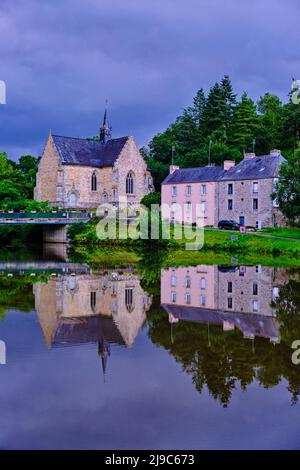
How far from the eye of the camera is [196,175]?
67.1 metres

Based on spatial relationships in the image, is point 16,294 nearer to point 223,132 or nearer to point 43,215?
point 43,215

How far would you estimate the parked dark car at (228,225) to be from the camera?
2320 inches

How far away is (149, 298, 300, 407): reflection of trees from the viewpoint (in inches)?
478

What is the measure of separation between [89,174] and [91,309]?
55970 mm

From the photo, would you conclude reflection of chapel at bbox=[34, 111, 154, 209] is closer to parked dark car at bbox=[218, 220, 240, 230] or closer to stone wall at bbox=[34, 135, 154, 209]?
stone wall at bbox=[34, 135, 154, 209]

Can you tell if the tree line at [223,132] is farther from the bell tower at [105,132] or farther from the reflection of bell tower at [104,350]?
the reflection of bell tower at [104,350]

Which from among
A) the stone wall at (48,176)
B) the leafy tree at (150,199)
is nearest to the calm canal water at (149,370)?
the leafy tree at (150,199)

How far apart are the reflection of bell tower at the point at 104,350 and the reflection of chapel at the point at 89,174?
5831 cm

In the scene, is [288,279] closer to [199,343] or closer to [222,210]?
[199,343]

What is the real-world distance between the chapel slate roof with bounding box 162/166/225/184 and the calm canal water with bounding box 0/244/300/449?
40.7 m

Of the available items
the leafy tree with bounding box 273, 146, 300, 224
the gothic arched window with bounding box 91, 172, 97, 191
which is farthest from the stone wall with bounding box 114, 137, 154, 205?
the leafy tree with bounding box 273, 146, 300, 224

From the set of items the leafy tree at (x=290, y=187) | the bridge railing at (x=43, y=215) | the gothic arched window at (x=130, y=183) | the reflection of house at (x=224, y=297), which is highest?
the gothic arched window at (x=130, y=183)

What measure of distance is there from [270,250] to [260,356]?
3397 centimetres
